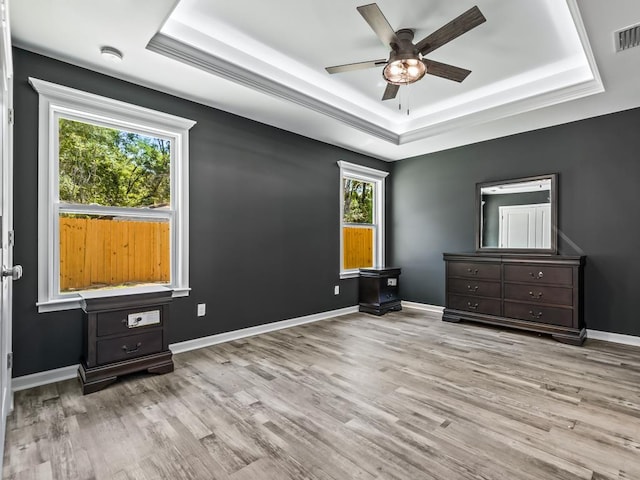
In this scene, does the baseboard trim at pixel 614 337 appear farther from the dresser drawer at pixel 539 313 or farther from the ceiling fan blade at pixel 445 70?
the ceiling fan blade at pixel 445 70

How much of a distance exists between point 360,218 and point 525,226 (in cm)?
225

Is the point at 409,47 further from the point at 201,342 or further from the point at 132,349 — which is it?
the point at 201,342

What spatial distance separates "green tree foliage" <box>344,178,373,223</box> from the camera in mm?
5141

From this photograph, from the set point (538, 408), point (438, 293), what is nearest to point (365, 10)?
point (538, 408)

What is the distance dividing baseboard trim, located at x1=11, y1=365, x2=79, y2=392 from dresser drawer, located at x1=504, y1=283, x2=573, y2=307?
4389 mm

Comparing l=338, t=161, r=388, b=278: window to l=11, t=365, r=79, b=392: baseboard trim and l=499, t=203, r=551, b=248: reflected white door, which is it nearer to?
l=499, t=203, r=551, b=248: reflected white door

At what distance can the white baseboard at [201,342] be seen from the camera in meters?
2.43

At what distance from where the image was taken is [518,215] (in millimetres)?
4297

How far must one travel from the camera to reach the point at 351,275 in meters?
4.99

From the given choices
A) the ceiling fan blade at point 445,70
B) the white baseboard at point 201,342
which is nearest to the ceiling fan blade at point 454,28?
the ceiling fan blade at point 445,70

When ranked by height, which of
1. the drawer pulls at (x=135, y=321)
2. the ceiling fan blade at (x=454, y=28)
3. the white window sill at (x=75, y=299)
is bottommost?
the drawer pulls at (x=135, y=321)

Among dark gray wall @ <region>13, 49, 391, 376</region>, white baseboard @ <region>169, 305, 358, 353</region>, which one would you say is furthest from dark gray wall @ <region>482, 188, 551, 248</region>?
white baseboard @ <region>169, 305, 358, 353</region>

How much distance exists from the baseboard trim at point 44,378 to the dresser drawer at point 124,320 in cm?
49

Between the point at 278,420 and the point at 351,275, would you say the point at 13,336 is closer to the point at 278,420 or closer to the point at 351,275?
the point at 278,420
